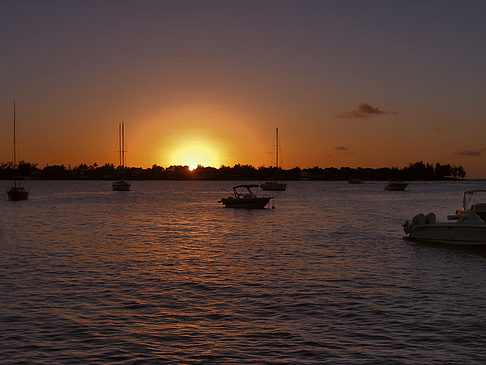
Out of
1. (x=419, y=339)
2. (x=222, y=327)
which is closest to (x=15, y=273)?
(x=222, y=327)

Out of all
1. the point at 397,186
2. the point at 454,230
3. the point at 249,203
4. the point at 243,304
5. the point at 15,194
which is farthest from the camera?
the point at 397,186

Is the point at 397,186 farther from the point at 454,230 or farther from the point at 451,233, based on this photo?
the point at 454,230

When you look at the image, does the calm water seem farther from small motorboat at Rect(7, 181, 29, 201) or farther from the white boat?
small motorboat at Rect(7, 181, 29, 201)

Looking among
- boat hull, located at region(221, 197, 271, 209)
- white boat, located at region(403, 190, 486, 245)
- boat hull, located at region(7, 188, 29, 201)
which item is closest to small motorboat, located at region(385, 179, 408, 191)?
boat hull, located at region(221, 197, 271, 209)

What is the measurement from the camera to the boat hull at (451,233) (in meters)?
32.0

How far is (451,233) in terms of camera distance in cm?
3331

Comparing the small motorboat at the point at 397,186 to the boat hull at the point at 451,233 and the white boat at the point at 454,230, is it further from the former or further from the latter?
the boat hull at the point at 451,233

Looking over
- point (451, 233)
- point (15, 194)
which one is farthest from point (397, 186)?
point (451, 233)

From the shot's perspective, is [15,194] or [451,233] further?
[15,194]

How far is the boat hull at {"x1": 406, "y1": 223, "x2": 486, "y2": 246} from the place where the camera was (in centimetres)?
3203

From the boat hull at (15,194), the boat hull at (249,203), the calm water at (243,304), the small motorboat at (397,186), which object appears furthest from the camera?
the small motorboat at (397,186)

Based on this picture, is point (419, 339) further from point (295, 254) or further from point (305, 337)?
point (295, 254)

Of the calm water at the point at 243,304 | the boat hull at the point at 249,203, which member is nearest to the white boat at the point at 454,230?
the calm water at the point at 243,304

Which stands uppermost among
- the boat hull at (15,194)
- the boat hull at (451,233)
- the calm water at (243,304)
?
the boat hull at (15,194)
